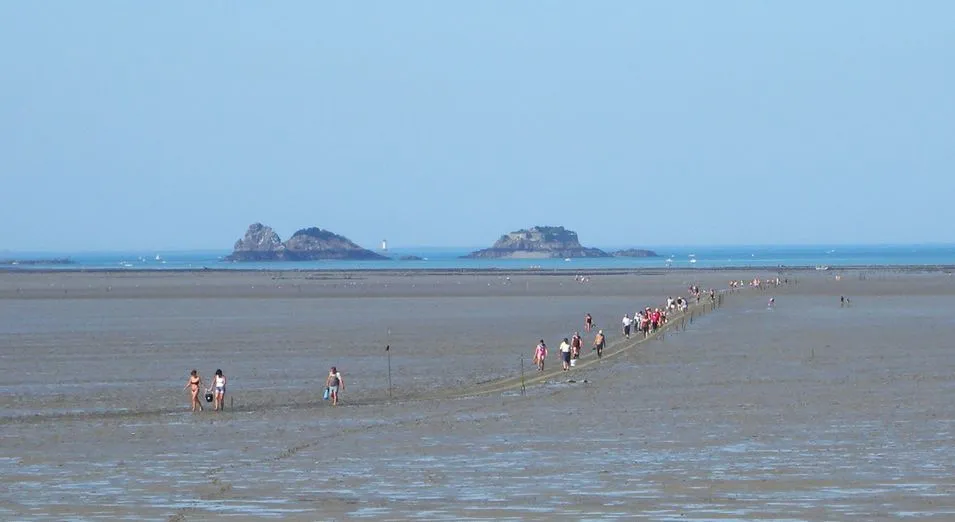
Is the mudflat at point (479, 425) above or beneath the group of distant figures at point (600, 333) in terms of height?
beneath

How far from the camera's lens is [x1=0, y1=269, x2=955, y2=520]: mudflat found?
1783 centimetres

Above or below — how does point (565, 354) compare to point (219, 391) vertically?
above

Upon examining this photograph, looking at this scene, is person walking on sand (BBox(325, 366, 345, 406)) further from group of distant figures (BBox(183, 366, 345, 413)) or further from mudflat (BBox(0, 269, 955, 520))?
mudflat (BBox(0, 269, 955, 520))

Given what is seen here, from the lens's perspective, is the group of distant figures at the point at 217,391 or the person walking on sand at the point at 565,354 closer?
the group of distant figures at the point at 217,391

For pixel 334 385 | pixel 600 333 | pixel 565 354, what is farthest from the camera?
pixel 600 333

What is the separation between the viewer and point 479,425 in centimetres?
2603

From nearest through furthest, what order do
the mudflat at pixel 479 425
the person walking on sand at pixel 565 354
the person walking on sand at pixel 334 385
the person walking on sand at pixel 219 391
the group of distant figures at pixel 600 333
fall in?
the mudflat at pixel 479 425 < the person walking on sand at pixel 219 391 < the person walking on sand at pixel 334 385 < the person walking on sand at pixel 565 354 < the group of distant figures at pixel 600 333

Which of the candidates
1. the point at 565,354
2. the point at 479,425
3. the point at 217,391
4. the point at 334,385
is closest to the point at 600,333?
the point at 565,354

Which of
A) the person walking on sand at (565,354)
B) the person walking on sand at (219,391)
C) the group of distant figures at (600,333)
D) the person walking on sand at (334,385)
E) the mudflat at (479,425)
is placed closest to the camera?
the mudflat at (479,425)

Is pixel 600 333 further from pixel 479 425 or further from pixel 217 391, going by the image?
pixel 479 425

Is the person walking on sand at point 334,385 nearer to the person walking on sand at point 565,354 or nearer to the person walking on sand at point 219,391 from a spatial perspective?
the person walking on sand at point 219,391

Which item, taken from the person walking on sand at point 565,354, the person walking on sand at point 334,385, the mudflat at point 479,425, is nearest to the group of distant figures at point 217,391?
the person walking on sand at point 334,385

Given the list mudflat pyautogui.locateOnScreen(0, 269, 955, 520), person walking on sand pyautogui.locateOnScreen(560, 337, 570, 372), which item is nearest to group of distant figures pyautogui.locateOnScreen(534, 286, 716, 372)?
person walking on sand pyautogui.locateOnScreen(560, 337, 570, 372)

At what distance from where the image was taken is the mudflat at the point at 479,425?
Result: 58.5ft
